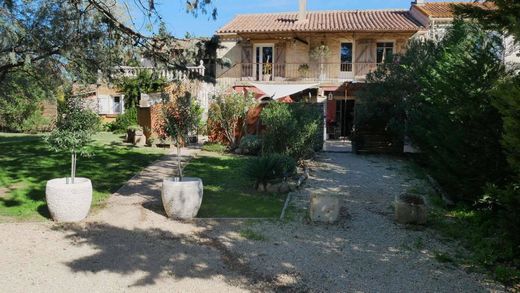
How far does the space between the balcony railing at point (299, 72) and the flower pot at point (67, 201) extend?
21.5m

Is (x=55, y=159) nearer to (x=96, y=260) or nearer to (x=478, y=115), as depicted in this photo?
(x=96, y=260)

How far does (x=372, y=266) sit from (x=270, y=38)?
82.7ft

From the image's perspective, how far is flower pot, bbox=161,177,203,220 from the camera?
7465mm

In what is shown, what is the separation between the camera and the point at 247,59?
2973 cm

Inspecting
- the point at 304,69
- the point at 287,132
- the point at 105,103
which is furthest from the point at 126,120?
the point at 287,132

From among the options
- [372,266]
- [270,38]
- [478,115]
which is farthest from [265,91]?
[372,266]

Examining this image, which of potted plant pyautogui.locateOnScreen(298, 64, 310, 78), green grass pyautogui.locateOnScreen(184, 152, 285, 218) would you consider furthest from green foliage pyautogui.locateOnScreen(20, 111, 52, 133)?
green grass pyautogui.locateOnScreen(184, 152, 285, 218)

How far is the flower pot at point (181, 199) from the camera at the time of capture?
7465 millimetres

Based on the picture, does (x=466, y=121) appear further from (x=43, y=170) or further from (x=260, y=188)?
(x=43, y=170)

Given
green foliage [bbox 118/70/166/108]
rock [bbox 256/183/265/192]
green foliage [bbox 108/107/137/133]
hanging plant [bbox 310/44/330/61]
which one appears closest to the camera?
rock [bbox 256/183/265/192]

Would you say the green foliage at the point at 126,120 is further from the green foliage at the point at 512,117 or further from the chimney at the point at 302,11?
the green foliage at the point at 512,117

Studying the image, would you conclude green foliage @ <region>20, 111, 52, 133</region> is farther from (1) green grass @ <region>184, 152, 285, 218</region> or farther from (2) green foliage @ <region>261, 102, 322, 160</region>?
(2) green foliage @ <region>261, 102, 322, 160</region>

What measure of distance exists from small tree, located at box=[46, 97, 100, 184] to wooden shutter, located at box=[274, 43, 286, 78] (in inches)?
882

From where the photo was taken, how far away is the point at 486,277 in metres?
5.19
